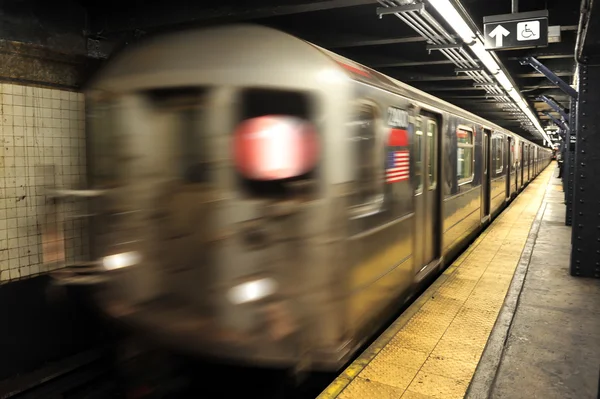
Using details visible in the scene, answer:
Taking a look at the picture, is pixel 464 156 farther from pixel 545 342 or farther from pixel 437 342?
pixel 437 342

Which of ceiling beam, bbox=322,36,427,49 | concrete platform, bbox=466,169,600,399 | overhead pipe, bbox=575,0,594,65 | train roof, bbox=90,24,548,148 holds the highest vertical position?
ceiling beam, bbox=322,36,427,49

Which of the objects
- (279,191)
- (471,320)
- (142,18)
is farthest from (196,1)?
(471,320)

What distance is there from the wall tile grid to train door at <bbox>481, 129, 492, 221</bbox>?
644 centimetres

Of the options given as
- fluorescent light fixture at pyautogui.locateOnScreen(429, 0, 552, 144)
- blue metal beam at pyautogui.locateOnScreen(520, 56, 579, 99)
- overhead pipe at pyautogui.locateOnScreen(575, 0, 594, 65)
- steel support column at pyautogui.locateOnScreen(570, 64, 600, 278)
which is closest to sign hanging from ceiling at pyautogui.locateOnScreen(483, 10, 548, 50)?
fluorescent light fixture at pyautogui.locateOnScreen(429, 0, 552, 144)

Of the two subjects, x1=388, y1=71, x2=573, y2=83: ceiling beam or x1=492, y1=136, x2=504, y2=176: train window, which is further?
x1=388, y1=71, x2=573, y2=83: ceiling beam

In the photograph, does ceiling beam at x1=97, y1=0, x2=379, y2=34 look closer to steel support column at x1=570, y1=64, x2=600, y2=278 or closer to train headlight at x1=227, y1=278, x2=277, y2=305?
steel support column at x1=570, y1=64, x2=600, y2=278

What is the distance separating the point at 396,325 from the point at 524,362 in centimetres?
102

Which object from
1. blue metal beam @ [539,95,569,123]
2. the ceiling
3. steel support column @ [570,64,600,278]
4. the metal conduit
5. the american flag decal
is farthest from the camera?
blue metal beam @ [539,95,569,123]

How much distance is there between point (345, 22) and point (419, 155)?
3166mm

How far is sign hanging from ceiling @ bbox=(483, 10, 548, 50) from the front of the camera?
17.8ft

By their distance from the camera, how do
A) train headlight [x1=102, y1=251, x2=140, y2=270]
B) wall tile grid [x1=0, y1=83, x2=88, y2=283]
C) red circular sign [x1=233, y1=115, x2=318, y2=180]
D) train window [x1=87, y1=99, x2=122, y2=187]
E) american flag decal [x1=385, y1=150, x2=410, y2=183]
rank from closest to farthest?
red circular sign [x1=233, y1=115, x2=318, y2=180] → train headlight [x1=102, y1=251, x2=140, y2=270] → train window [x1=87, y1=99, x2=122, y2=187] → american flag decal [x1=385, y1=150, x2=410, y2=183] → wall tile grid [x1=0, y1=83, x2=88, y2=283]

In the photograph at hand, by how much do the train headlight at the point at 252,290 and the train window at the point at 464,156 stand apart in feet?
13.4

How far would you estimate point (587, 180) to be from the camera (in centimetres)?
544

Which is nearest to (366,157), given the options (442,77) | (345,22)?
(345,22)
